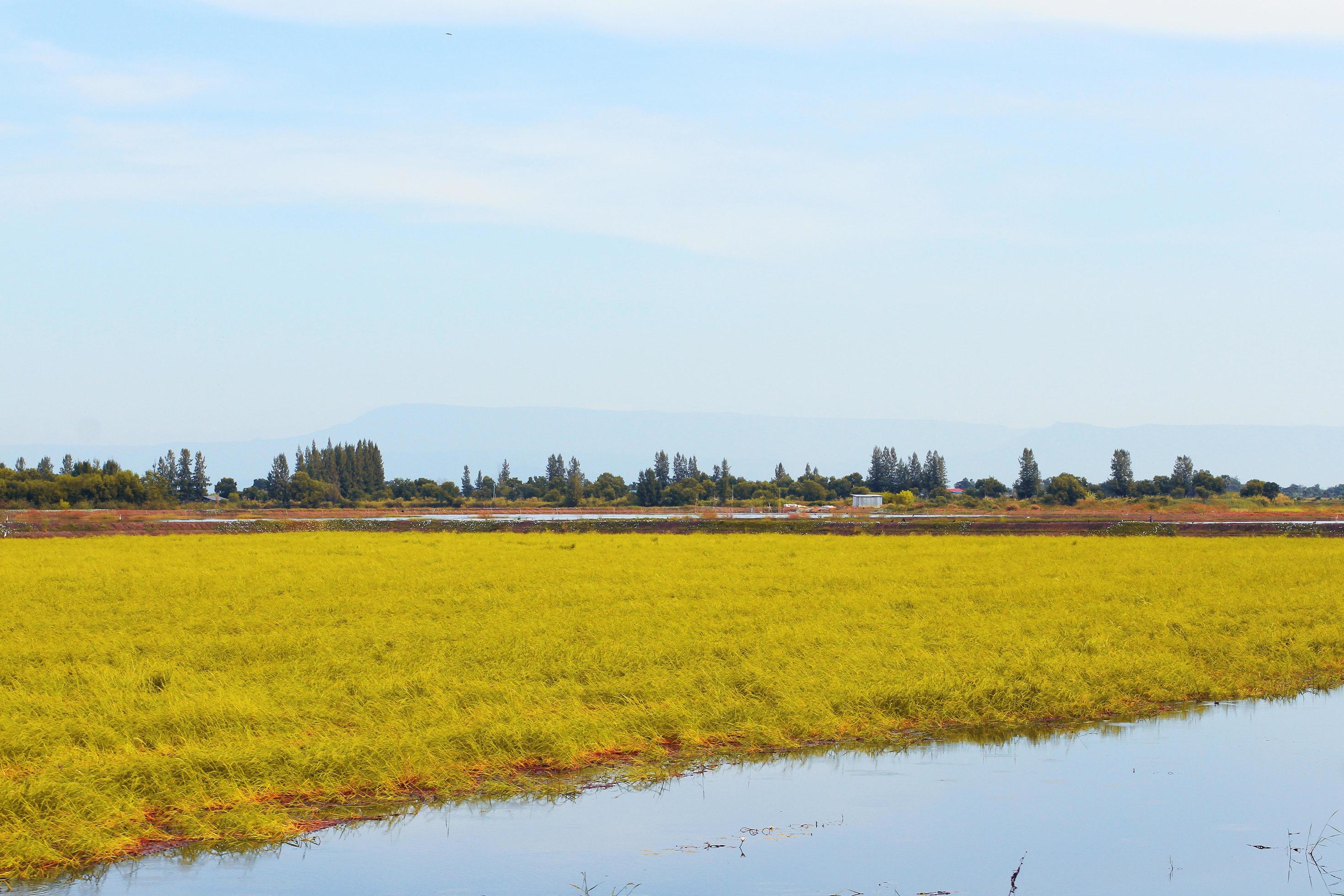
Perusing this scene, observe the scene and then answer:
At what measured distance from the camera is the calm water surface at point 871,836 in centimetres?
801

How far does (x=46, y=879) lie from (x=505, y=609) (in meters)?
13.5

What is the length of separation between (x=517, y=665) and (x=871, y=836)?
7.42m

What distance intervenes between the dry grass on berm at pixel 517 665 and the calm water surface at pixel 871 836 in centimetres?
88

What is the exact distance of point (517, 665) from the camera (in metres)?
15.4

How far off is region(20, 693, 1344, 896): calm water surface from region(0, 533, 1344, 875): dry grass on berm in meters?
0.88

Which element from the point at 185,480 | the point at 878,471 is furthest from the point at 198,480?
the point at 878,471

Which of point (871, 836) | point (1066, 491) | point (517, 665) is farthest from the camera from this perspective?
point (1066, 491)

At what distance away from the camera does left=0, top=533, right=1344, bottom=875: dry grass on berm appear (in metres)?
10.2

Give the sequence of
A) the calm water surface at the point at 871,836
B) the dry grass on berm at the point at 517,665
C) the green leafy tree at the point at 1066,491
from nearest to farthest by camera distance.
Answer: the calm water surface at the point at 871,836, the dry grass on berm at the point at 517,665, the green leafy tree at the point at 1066,491

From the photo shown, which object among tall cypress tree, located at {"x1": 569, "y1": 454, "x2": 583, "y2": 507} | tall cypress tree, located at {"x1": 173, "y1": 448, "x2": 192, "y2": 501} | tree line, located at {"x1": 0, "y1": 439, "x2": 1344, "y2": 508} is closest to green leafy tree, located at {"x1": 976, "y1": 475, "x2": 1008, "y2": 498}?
tree line, located at {"x1": 0, "y1": 439, "x2": 1344, "y2": 508}

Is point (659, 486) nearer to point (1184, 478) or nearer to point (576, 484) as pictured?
point (576, 484)

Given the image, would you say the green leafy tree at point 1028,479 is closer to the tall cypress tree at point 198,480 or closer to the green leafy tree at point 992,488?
the green leafy tree at point 992,488

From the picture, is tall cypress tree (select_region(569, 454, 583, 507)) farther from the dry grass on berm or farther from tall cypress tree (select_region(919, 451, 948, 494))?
the dry grass on berm

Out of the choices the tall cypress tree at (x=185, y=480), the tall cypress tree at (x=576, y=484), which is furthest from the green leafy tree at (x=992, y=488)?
the tall cypress tree at (x=185, y=480)
